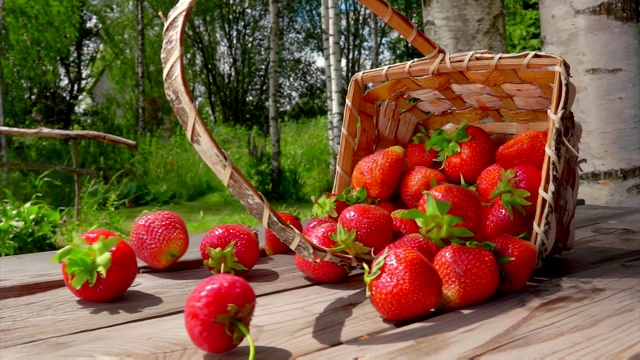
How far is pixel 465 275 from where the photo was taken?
943 mm

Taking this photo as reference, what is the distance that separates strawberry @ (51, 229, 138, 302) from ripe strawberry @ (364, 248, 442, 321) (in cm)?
43

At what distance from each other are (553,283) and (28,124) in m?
7.73

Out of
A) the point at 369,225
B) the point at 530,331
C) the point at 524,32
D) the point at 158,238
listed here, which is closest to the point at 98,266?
the point at 158,238

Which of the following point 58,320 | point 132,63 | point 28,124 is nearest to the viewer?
point 58,320

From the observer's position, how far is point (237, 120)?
10.1 meters

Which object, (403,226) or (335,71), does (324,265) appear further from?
(335,71)

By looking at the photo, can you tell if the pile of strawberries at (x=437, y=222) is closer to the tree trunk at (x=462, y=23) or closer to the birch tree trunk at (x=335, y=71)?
the tree trunk at (x=462, y=23)

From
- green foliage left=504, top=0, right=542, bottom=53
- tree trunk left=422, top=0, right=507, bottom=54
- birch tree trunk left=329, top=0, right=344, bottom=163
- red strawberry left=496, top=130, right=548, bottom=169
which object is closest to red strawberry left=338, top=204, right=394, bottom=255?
red strawberry left=496, top=130, right=548, bottom=169

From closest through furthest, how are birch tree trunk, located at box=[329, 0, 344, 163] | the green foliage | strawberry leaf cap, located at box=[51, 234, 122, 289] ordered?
strawberry leaf cap, located at box=[51, 234, 122, 289] → birch tree trunk, located at box=[329, 0, 344, 163] → the green foliage

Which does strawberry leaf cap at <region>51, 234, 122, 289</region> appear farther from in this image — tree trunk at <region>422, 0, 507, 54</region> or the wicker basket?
tree trunk at <region>422, 0, 507, 54</region>

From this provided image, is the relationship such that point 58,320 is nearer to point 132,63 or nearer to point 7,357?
point 7,357

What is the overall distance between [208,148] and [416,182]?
1.70ft

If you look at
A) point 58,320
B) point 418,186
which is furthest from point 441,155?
point 58,320

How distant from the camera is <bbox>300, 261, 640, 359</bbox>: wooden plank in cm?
75
